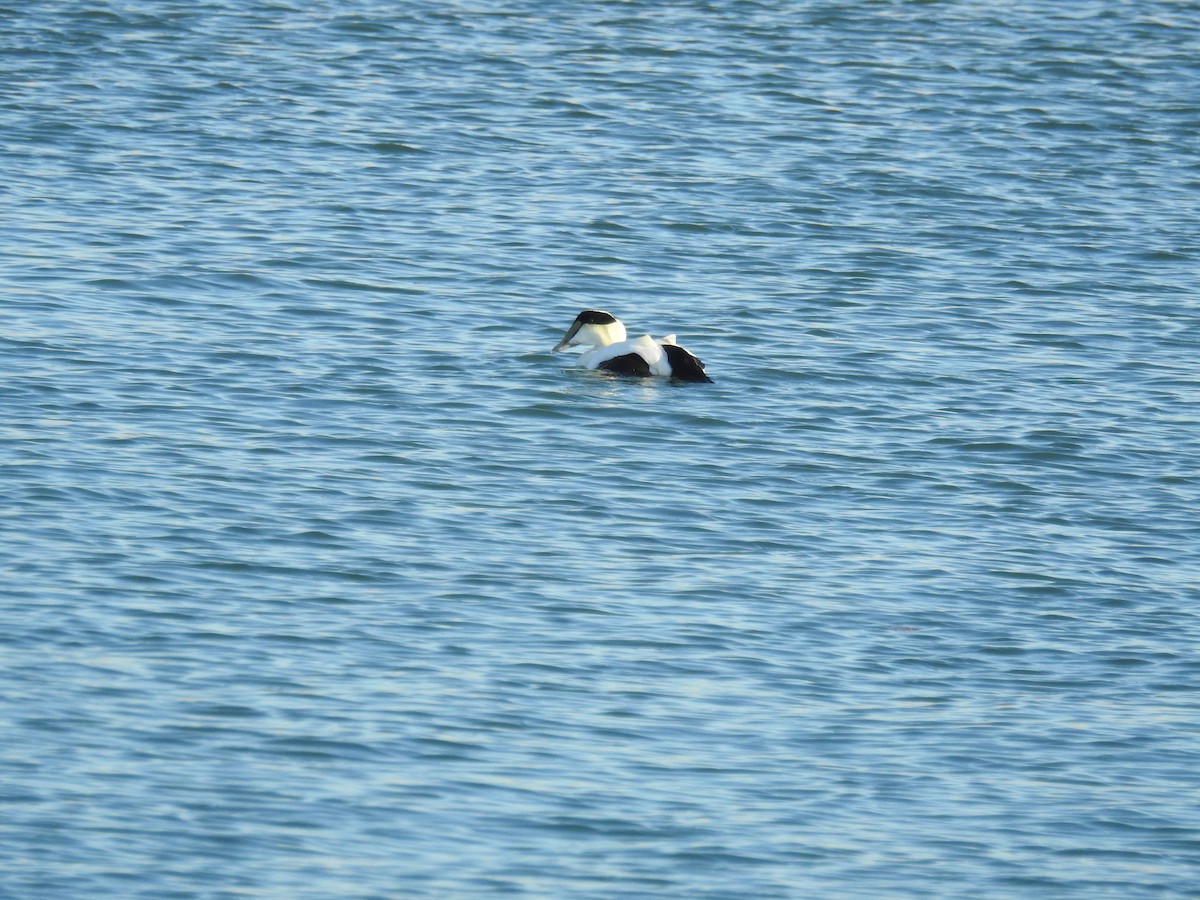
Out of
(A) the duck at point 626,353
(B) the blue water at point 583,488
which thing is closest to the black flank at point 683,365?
(A) the duck at point 626,353

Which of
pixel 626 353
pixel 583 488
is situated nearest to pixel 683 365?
pixel 626 353

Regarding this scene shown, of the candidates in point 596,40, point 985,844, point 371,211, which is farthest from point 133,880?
point 596,40

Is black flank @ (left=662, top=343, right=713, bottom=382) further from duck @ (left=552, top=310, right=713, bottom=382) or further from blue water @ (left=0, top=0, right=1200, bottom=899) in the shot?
blue water @ (left=0, top=0, right=1200, bottom=899)

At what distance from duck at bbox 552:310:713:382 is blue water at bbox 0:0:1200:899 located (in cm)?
17

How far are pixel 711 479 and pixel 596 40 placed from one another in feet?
50.6

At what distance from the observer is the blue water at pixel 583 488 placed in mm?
8586

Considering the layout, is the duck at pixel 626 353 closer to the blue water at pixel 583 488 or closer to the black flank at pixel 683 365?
the black flank at pixel 683 365

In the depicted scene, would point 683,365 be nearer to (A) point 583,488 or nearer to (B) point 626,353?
(B) point 626,353

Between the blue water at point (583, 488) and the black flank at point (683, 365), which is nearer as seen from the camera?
the blue water at point (583, 488)

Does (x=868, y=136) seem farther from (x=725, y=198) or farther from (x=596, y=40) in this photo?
(x=596, y=40)

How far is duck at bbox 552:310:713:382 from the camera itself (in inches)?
590

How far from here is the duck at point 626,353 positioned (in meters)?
15.0

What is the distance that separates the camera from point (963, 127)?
23812 millimetres

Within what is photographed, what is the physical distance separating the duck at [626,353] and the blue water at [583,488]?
174mm
